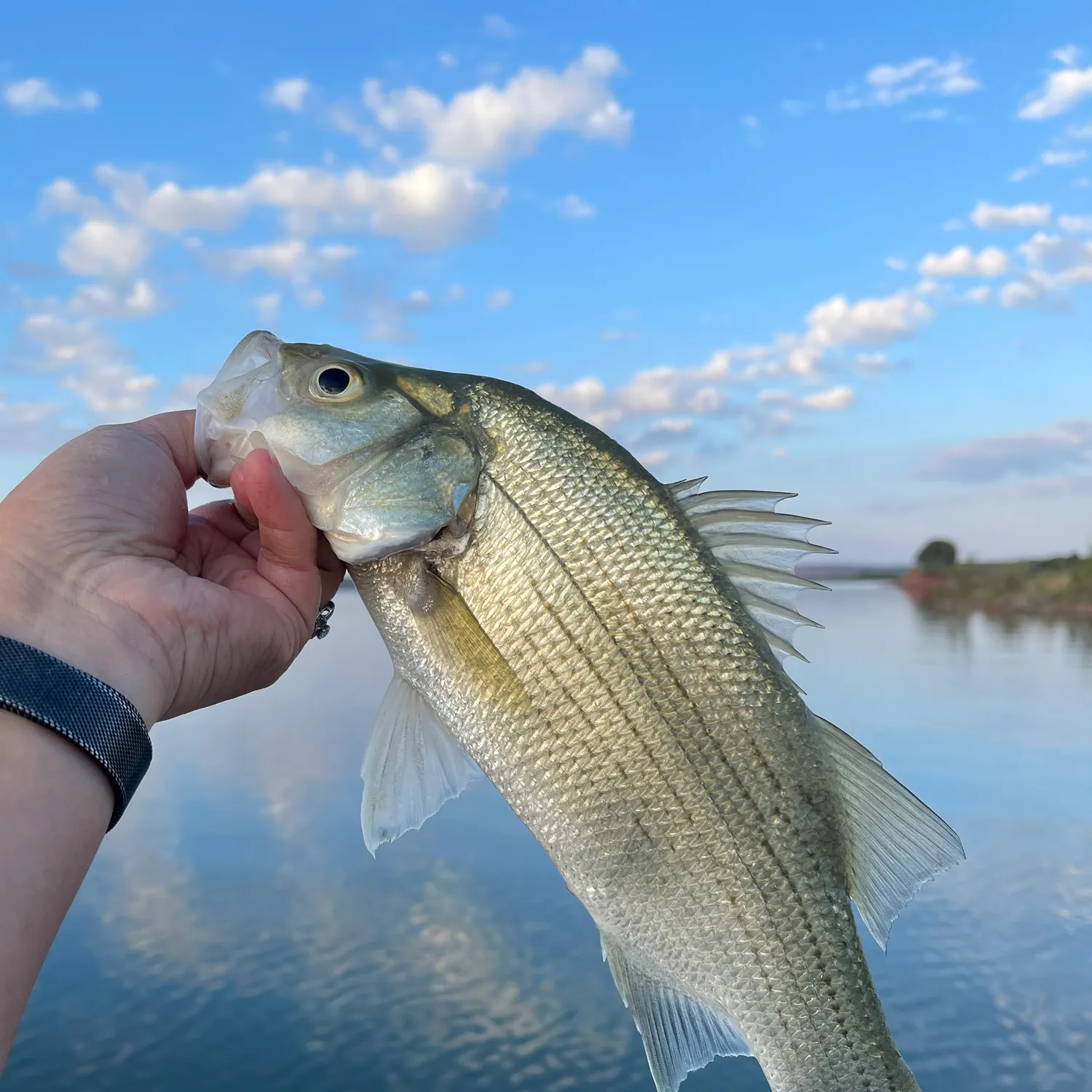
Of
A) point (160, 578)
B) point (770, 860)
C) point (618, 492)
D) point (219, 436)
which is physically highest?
point (219, 436)

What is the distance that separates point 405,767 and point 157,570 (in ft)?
3.07

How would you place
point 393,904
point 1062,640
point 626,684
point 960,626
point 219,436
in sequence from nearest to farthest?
point 626,684 < point 219,436 < point 393,904 < point 1062,640 < point 960,626

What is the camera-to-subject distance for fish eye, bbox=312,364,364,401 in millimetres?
2592

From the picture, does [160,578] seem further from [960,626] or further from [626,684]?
[960,626]

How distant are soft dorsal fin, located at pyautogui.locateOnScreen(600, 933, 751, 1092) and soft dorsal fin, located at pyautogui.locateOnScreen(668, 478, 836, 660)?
3.27ft

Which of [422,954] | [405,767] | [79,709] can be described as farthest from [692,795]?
[422,954]

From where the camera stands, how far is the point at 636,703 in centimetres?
238

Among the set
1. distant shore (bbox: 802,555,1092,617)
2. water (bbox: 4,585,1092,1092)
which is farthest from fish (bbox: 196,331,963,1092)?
distant shore (bbox: 802,555,1092,617)

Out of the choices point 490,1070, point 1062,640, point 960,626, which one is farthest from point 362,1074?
point 960,626

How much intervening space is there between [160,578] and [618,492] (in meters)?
1.30

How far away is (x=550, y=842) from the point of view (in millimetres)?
2418

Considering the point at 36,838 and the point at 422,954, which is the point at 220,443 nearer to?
the point at 36,838

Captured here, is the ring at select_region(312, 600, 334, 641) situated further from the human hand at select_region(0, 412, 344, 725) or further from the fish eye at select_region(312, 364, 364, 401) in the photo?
the fish eye at select_region(312, 364, 364, 401)

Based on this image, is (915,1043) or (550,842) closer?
(550,842)
